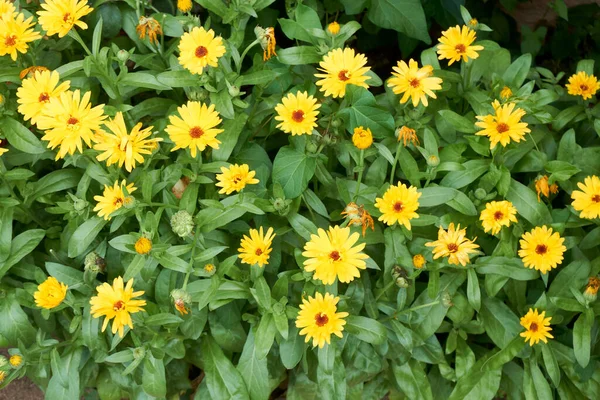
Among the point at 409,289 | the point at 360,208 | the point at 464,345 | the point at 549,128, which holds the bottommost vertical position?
the point at 464,345

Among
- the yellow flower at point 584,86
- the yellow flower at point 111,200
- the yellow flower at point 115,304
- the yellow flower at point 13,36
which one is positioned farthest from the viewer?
the yellow flower at point 584,86

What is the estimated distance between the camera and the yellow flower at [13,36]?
1.95m

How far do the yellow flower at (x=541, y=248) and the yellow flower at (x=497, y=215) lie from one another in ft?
0.25

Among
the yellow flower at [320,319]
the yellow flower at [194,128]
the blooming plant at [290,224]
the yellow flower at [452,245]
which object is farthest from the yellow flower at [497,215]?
the yellow flower at [194,128]

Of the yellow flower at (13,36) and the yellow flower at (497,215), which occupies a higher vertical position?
the yellow flower at (13,36)

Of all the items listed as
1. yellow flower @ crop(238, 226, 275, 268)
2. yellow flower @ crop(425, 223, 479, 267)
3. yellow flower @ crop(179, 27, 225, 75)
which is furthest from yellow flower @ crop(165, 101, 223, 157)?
yellow flower @ crop(425, 223, 479, 267)

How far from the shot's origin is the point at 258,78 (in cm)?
201

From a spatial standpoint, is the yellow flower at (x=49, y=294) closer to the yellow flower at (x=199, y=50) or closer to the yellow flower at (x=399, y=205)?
the yellow flower at (x=199, y=50)

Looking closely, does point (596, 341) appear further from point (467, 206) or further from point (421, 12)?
point (421, 12)

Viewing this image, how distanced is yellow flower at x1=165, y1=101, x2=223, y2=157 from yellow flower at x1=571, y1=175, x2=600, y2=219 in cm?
104

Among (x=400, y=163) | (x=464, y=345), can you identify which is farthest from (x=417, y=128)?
(x=464, y=345)

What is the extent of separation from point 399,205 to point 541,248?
423 millimetres

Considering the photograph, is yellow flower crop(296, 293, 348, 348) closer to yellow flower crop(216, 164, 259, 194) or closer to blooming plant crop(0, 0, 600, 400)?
blooming plant crop(0, 0, 600, 400)

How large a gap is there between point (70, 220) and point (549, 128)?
5.55ft
